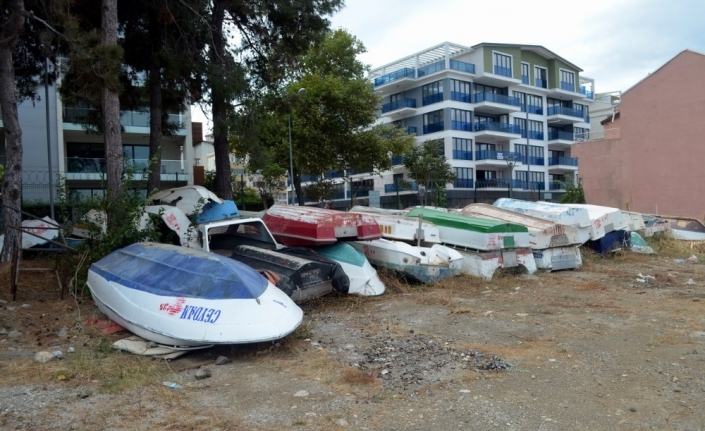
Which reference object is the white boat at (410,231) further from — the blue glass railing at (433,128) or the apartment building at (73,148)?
the blue glass railing at (433,128)

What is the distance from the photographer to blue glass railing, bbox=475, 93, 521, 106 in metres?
46.9

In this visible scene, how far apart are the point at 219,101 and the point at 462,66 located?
1430 inches

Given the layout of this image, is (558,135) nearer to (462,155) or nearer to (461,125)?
(461,125)

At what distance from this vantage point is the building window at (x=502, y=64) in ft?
157

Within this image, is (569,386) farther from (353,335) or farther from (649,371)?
(353,335)

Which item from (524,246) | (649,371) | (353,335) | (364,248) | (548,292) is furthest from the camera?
(524,246)

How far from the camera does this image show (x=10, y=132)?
10.6 m

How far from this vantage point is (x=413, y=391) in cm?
466

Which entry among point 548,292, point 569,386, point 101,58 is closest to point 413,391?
point 569,386

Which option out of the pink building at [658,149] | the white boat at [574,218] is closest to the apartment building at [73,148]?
the white boat at [574,218]

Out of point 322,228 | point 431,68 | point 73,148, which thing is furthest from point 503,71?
point 322,228

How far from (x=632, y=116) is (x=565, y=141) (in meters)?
28.3

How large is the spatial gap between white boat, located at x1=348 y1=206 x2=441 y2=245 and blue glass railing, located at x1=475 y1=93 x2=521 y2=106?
3776 centimetres

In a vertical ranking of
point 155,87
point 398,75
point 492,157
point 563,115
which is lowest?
point 155,87
